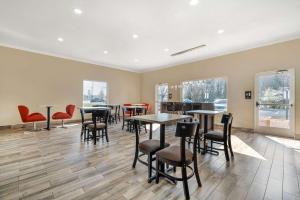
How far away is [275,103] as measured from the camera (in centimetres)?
485

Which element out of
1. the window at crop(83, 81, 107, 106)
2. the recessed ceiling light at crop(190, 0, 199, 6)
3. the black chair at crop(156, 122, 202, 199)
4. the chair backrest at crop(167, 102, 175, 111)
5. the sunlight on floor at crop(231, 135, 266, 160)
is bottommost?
the sunlight on floor at crop(231, 135, 266, 160)

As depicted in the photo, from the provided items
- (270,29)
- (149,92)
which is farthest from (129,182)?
(149,92)

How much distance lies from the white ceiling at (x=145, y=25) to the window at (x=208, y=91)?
130 centimetres

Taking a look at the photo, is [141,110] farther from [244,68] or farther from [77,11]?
[244,68]

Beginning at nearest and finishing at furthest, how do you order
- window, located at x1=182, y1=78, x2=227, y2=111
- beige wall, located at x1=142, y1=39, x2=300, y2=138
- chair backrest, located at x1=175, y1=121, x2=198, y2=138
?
chair backrest, located at x1=175, y1=121, x2=198, y2=138 → beige wall, located at x1=142, y1=39, x2=300, y2=138 → window, located at x1=182, y1=78, x2=227, y2=111

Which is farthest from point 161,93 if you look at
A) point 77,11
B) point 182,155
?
point 182,155

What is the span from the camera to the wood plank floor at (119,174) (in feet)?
6.01

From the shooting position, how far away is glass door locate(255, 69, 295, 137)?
4.62 m

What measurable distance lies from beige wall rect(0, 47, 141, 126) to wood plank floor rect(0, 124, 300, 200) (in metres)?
2.50

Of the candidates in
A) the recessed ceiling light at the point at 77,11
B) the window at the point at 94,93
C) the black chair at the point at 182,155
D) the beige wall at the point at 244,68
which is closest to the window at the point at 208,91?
the beige wall at the point at 244,68

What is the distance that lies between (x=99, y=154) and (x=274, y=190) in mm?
2929

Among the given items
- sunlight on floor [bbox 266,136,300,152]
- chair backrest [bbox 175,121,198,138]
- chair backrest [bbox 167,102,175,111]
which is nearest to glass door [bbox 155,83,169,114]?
chair backrest [bbox 167,102,175,111]

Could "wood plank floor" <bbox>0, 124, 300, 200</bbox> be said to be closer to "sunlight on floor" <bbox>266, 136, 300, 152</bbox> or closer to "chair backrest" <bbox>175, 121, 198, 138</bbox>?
"sunlight on floor" <bbox>266, 136, 300, 152</bbox>

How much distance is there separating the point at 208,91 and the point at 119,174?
5546 mm
